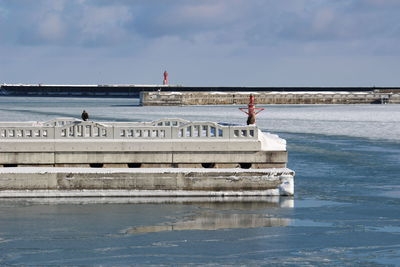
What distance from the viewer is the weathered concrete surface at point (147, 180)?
21828 millimetres

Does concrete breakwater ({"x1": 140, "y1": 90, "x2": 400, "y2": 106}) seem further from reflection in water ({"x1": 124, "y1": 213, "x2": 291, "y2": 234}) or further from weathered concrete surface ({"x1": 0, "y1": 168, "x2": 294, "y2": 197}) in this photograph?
reflection in water ({"x1": 124, "y1": 213, "x2": 291, "y2": 234})

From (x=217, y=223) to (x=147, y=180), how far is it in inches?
95.4

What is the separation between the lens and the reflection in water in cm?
1980

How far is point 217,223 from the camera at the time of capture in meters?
20.3

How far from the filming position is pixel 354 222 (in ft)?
68.3

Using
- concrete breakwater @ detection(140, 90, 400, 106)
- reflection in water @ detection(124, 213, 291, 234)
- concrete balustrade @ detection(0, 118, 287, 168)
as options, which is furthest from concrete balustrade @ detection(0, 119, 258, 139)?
concrete breakwater @ detection(140, 90, 400, 106)

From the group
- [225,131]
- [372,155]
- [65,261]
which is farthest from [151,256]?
[372,155]

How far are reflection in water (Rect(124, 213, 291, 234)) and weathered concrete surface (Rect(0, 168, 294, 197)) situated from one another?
3.77ft

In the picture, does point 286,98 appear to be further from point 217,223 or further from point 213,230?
point 213,230

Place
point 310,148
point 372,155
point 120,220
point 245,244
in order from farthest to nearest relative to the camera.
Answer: point 310,148
point 372,155
point 120,220
point 245,244

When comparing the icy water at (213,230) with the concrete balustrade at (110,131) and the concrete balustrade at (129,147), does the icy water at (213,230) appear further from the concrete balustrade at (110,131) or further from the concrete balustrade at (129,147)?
the concrete balustrade at (110,131)

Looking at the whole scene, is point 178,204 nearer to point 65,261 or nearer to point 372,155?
point 65,261

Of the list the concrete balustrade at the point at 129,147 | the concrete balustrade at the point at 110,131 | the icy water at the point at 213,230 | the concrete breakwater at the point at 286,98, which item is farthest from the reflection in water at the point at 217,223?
the concrete breakwater at the point at 286,98

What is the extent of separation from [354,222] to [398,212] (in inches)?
72.8
